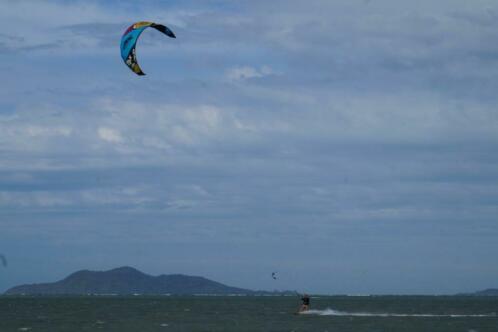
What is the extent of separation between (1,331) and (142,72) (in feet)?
117

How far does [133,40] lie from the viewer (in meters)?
45.1

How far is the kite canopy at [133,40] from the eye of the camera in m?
42.2

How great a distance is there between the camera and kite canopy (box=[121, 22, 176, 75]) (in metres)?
42.2

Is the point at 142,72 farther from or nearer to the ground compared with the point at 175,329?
farther from the ground

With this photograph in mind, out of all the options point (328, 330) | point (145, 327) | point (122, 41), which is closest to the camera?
point (122, 41)

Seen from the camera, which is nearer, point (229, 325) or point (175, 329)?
point (175, 329)

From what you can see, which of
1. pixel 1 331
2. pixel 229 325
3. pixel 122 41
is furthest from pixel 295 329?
pixel 122 41

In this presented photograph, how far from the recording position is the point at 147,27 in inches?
1738

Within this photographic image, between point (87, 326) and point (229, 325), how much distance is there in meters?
12.7

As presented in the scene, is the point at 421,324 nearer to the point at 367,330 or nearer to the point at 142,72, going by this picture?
the point at 367,330

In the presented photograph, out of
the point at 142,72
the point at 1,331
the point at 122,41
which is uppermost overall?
the point at 122,41

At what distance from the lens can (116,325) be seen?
75.9 meters

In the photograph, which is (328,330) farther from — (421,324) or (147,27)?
(147,27)

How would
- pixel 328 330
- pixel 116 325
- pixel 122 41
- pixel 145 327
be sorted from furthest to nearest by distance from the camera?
pixel 116 325
pixel 145 327
pixel 328 330
pixel 122 41
